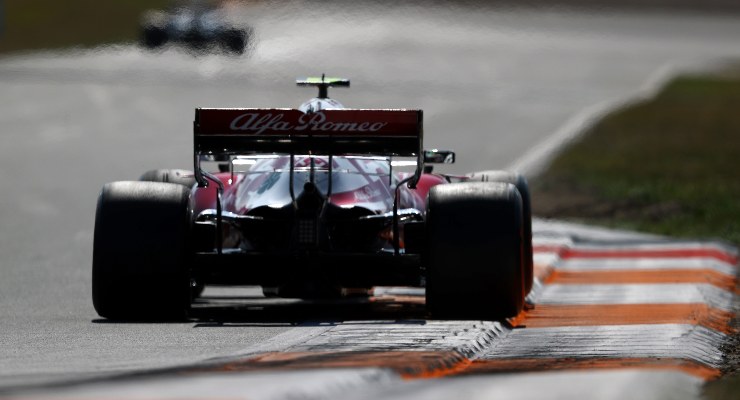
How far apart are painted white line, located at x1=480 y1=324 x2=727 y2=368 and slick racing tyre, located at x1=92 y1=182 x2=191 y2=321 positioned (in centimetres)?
230

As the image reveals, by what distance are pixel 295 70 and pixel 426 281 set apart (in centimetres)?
914

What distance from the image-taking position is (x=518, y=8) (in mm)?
26656

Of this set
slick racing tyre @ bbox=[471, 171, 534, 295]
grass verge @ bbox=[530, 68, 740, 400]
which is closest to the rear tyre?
slick racing tyre @ bbox=[471, 171, 534, 295]

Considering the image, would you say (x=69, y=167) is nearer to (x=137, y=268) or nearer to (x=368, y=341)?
(x=137, y=268)

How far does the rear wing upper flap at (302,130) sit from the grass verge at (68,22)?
6.71 metres

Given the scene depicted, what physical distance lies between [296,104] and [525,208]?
14965 millimetres

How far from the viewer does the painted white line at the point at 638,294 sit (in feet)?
40.1

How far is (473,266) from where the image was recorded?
10648 mm

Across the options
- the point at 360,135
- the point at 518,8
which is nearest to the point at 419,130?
the point at 360,135

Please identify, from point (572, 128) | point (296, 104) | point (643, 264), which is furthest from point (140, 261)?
point (572, 128)

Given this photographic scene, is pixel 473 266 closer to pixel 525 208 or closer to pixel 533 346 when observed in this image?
pixel 533 346

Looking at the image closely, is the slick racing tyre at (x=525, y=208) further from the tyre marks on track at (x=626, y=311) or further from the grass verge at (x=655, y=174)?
the grass verge at (x=655, y=174)

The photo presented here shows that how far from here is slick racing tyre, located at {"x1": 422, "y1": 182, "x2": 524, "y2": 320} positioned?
10625mm

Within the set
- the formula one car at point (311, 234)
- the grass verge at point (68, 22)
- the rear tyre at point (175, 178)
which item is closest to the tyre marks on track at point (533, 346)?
the formula one car at point (311, 234)
